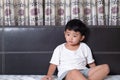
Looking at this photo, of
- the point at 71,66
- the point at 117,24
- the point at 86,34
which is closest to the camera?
the point at 71,66

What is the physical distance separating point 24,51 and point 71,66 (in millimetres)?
418

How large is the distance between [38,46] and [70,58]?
0.98ft

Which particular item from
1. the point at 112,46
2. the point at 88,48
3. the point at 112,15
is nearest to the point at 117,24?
the point at 112,15

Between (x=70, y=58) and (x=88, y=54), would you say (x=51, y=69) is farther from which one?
(x=88, y=54)

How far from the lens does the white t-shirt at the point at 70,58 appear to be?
71.9 inches

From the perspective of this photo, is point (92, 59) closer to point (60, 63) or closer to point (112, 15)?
point (60, 63)

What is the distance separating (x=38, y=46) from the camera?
1960 millimetres

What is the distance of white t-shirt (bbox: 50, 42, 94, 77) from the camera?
5.99 feet

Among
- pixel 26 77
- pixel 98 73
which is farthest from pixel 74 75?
pixel 26 77

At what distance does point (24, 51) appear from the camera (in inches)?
77.1

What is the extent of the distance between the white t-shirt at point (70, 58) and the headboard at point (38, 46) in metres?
0.09

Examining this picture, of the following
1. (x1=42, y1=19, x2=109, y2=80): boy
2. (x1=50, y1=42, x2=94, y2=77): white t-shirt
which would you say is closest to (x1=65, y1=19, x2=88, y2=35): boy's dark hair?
→ (x1=42, y1=19, x2=109, y2=80): boy

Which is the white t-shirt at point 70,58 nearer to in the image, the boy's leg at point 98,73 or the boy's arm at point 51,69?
the boy's arm at point 51,69

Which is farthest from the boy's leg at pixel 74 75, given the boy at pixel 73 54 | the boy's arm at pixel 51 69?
the boy's arm at pixel 51 69
